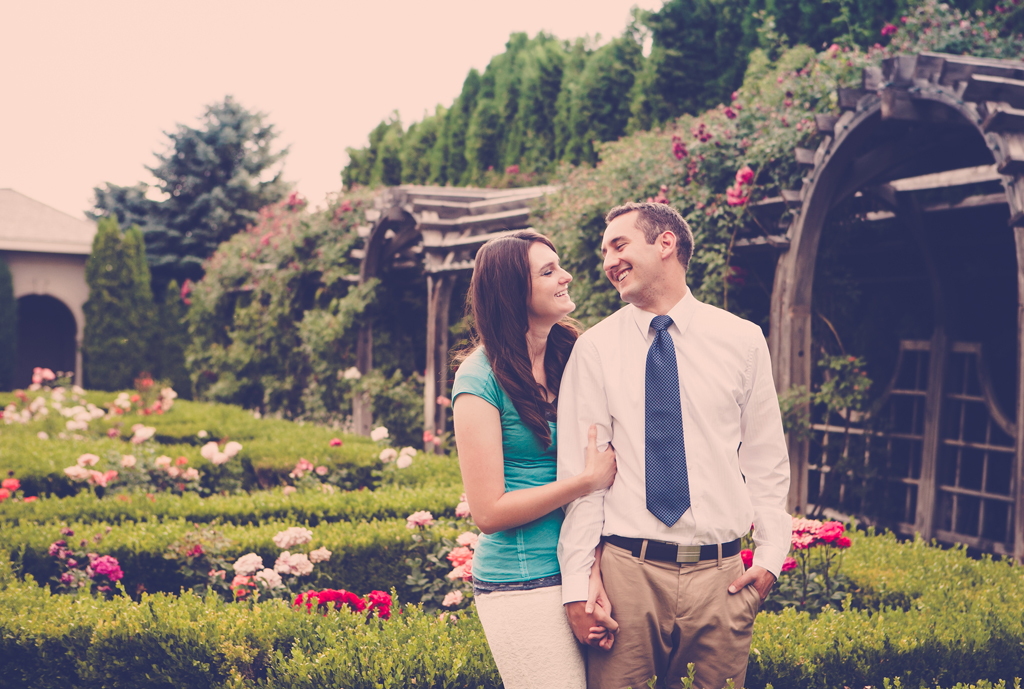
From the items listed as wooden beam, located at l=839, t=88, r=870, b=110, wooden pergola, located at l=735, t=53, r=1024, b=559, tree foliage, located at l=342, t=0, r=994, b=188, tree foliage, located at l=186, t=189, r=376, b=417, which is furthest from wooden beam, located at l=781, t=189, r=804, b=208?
tree foliage, located at l=186, t=189, r=376, b=417

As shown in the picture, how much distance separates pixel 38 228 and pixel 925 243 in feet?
70.3

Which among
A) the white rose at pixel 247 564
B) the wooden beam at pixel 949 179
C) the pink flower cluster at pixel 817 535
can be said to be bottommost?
the white rose at pixel 247 564

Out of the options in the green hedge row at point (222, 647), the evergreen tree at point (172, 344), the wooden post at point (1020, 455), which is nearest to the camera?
the green hedge row at point (222, 647)

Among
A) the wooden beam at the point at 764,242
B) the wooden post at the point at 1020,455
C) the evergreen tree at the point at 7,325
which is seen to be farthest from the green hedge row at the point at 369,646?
the evergreen tree at the point at 7,325

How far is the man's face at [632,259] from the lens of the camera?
197cm

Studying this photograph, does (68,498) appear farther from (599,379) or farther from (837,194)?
(837,194)

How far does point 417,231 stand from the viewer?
29.4 feet

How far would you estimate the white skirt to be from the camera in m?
1.85

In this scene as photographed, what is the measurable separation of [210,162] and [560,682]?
23267mm

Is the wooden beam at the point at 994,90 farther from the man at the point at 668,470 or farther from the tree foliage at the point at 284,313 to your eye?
the tree foliage at the point at 284,313

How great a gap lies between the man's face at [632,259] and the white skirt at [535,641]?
29.2 inches

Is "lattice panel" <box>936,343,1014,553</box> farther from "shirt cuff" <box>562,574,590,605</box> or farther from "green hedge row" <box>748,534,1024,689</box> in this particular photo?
"shirt cuff" <box>562,574,590,605</box>

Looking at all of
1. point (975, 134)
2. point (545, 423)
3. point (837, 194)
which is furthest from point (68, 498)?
point (975, 134)

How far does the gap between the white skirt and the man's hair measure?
87 cm
